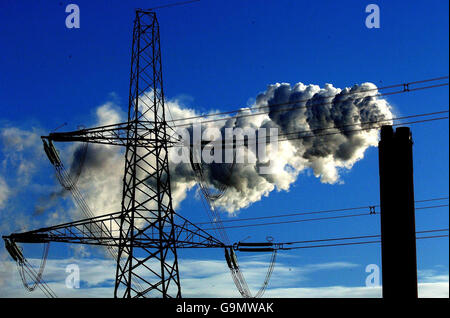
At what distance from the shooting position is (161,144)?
37.0 meters

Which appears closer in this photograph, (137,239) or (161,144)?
(137,239)
